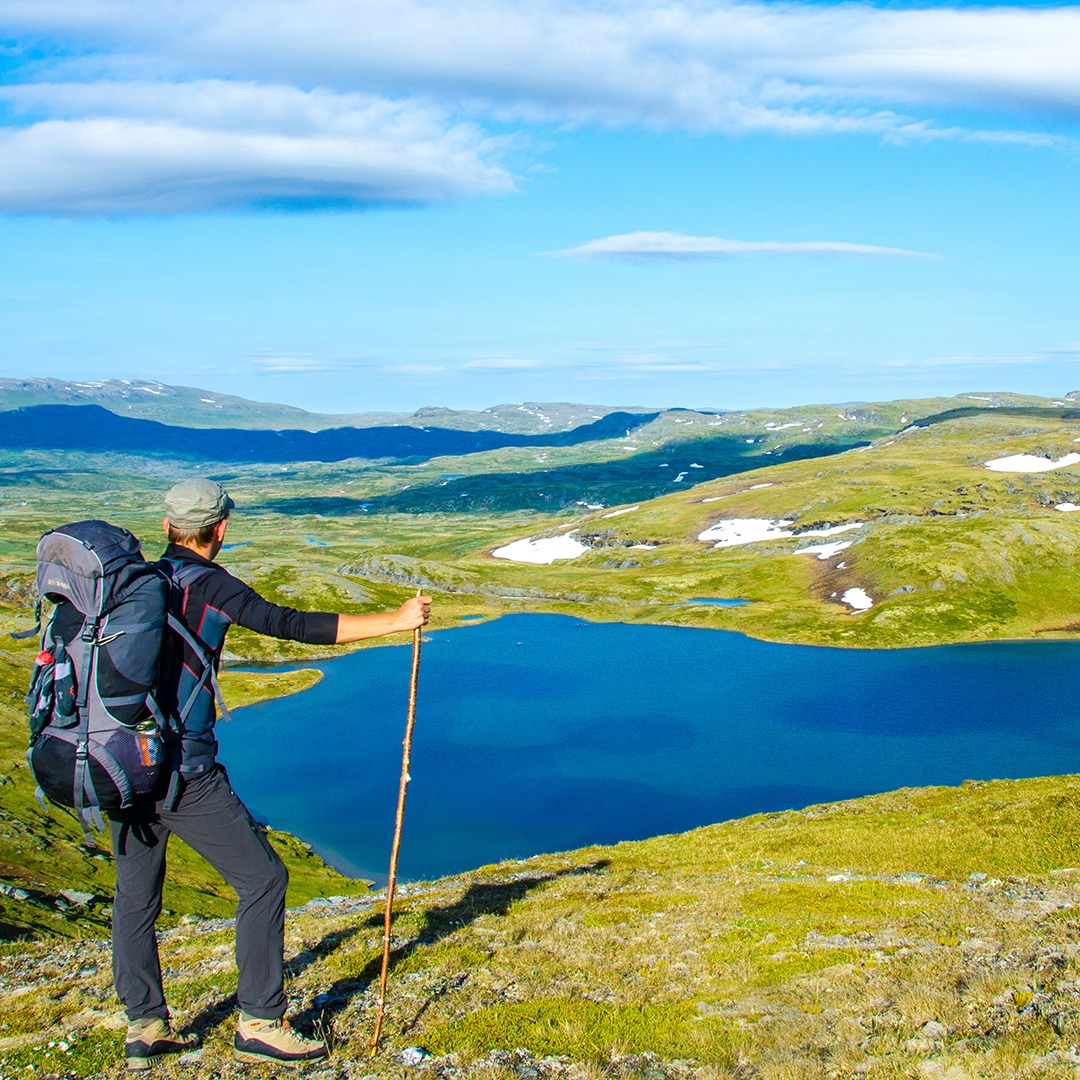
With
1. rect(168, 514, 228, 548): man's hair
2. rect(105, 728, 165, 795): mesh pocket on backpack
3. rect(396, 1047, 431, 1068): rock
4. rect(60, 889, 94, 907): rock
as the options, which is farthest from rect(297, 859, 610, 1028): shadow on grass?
rect(60, 889, 94, 907): rock

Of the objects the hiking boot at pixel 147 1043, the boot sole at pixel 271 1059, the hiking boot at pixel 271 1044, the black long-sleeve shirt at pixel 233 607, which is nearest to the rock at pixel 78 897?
the hiking boot at pixel 147 1043

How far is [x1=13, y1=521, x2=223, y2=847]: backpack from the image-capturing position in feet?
33.9

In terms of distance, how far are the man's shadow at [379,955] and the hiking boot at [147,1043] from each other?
0.83m

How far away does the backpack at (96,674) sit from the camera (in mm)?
10336

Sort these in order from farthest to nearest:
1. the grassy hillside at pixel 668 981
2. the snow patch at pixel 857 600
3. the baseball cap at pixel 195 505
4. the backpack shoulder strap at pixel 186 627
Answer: the snow patch at pixel 857 600 < the grassy hillside at pixel 668 981 < the baseball cap at pixel 195 505 < the backpack shoulder strap at pixel 186 627

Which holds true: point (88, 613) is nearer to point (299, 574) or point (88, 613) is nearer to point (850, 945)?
point (850, 945)

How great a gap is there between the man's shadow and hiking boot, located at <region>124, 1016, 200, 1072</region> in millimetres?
832

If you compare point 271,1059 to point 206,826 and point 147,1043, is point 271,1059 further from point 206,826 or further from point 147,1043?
point 206,826

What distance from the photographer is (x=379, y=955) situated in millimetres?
16875

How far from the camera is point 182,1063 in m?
11.9

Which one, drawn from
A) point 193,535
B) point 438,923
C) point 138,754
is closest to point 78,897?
point 438,923

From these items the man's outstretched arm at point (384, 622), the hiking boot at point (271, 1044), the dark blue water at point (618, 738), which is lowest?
the dark blue water at point (618, 738)

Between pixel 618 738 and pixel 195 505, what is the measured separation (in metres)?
94.1

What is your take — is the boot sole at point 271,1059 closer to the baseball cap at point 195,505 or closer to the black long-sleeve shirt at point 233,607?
the black long-sleeve shirt at point 233,607
